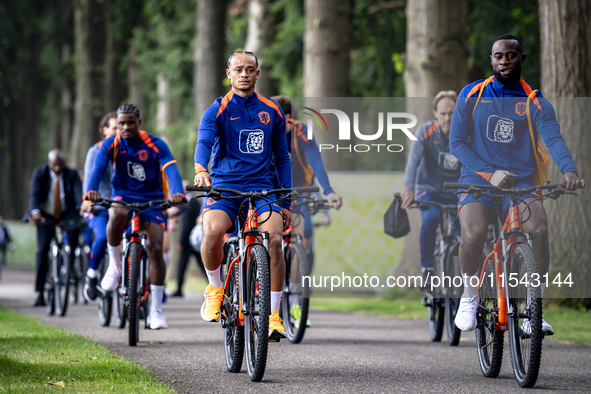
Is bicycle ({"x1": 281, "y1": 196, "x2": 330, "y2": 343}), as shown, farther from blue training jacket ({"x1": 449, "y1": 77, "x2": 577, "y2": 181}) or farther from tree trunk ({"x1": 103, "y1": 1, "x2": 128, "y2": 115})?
tree trunk ({"x1": 103, "y1": 1, "x2": 128, "y2": 115})

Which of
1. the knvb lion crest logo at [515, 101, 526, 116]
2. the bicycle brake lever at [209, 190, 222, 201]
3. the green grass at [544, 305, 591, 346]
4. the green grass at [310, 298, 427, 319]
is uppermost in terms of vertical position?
the knvb lion crest logo at [515, 101, 526, 116]

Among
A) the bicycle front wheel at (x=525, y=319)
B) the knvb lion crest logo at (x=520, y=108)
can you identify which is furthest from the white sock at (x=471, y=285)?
the knvb lion crest logo at (x=520, y=108)

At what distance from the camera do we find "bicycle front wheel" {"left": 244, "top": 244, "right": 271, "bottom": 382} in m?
5.37

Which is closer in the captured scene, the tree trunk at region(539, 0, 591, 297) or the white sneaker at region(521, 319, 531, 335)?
the white sneaker at region(521, 319, 531, 335)

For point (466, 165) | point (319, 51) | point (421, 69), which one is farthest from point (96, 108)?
point (466, 165)

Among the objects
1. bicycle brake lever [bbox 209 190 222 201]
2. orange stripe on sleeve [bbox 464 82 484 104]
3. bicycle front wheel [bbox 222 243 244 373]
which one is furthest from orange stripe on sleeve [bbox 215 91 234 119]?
orange stripe on sleeve [bbox 464 82 484 104]

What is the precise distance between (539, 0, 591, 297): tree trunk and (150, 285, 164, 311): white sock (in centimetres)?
403

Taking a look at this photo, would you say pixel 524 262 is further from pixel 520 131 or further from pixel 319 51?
pixel 319 51

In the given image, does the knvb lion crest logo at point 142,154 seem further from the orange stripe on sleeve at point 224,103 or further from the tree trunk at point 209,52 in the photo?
the tree trunk at point 209,52

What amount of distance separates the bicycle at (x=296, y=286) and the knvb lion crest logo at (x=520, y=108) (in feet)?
7.70

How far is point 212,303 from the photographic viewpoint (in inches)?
234

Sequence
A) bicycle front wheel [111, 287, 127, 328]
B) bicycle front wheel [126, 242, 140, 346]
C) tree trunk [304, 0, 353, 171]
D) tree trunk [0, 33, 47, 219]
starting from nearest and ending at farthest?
bicycle front wheel [126, 242, 140, 346]
bicycle front wheel [111, 287, 127, 328]
tree trunk [304, 0, 353, 171]
tree trunk [0, 33, 47, 219]

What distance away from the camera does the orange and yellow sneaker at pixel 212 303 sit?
19.4ft

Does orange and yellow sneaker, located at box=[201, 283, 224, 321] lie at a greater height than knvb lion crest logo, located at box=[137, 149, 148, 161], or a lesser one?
lesser
